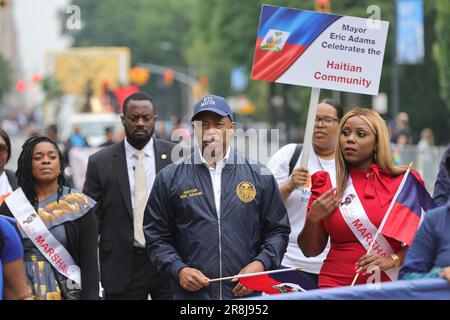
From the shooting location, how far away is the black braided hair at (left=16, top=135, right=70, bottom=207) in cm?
628

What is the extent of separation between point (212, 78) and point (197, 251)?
81.7 metres

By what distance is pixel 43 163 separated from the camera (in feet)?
20.9

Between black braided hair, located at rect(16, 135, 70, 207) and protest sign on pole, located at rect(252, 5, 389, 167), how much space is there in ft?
4.48

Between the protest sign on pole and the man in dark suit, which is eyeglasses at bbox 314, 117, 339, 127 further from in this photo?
the man in dark suit

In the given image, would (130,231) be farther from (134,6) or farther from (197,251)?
(134,6)

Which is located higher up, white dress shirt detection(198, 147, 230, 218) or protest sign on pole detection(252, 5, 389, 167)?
protest sign on pole detection(252, 5, 389, 167)

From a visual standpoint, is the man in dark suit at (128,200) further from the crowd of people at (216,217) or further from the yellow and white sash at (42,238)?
the yellow and white sash at (42,238)

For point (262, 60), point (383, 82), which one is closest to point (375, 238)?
point (262, 60)

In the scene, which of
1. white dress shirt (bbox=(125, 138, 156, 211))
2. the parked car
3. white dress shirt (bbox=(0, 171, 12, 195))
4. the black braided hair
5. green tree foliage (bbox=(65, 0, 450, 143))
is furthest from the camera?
green tree foliage (bbox=(65, 0, 450, 143))

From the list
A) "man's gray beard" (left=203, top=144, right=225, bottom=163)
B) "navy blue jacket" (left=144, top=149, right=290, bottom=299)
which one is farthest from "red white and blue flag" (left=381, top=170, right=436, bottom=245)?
"man's gray beard" (left=203, top=144, right=225, bottom=163)

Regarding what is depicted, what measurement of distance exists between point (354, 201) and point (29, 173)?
5.96ft

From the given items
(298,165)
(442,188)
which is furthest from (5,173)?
(442,188)

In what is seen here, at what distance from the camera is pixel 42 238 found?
19.8ft

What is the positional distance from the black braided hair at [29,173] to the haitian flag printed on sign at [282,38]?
1349 millimetres
